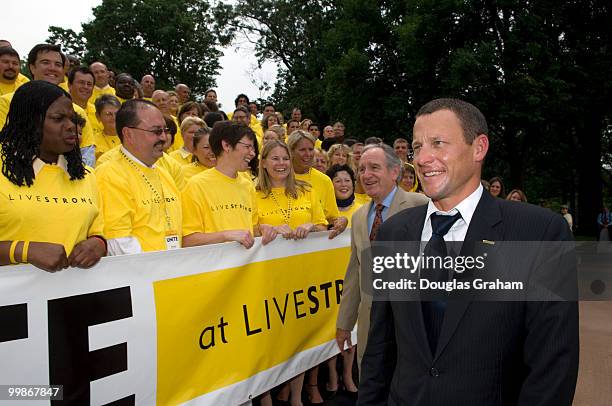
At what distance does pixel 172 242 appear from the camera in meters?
3.98

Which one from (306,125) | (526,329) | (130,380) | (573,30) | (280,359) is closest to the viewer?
(526,329)

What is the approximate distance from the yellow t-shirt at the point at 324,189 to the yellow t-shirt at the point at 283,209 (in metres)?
A: 0.38

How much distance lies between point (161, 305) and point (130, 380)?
0.47m

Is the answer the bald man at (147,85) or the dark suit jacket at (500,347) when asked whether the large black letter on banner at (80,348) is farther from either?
the bald man at (147,85)

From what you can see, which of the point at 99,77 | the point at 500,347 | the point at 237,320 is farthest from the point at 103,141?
the point at 500,347

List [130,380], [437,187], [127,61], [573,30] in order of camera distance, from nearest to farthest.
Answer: [437,187], [130,380], [573,30], [127,61]

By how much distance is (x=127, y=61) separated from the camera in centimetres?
4556

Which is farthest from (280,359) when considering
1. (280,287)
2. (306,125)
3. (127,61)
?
(127,61)

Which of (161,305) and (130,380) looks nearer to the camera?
(130,380)

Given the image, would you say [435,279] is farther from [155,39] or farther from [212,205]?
[155,39]

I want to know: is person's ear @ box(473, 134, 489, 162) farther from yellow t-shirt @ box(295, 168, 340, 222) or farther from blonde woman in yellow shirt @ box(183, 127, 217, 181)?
blonde woman in yellow shirt @ box(183, 127, 217, 181)

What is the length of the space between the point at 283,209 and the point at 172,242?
148 centimetres

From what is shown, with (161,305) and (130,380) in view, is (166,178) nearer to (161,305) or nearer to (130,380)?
(161,305)

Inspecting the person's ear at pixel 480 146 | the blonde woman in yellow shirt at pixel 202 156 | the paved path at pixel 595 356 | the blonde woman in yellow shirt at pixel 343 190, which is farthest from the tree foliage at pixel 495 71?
the person's ear at pixel 480 146
